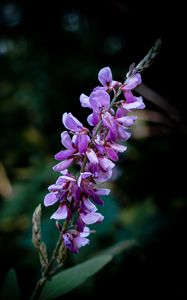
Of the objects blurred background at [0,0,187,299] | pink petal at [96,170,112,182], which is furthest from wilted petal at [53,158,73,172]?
blurred background at [0,0,187,299]

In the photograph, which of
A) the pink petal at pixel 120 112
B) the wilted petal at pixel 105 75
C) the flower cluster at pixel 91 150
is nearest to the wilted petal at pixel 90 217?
the flower cluster at pixel 91 150

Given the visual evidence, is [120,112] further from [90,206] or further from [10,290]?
[10,290]

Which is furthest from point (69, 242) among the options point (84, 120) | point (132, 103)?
point (84, 120)

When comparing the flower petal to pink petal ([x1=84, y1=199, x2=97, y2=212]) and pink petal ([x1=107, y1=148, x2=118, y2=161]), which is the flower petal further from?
pink petal ([x1=107, y1=148, x2=118, y2=161])

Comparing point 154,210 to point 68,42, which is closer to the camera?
point 154,210

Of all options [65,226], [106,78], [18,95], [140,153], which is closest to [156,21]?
[140,153]

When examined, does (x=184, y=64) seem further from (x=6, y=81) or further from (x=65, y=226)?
(x=65, y=226)
